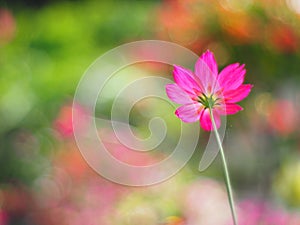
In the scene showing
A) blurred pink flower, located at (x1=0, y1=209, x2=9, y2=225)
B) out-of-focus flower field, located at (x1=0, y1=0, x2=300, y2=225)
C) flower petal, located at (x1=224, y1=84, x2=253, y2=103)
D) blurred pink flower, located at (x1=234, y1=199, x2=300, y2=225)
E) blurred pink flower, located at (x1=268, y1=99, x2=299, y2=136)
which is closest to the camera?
flower petal, located at (x1=224, y1=84, x2=253, y2=103)

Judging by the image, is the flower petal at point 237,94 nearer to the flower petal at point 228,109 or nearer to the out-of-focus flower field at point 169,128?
the flower petal at point 228,109

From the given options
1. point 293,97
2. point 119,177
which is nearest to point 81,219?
point 119,177

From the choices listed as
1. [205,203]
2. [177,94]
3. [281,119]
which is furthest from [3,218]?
[177,94]

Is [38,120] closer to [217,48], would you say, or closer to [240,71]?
[217,48]

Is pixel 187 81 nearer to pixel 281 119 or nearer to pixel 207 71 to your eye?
pixel 207 71

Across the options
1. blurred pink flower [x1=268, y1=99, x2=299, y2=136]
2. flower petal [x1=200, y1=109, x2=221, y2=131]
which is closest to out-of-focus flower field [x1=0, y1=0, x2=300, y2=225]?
blurred pink flower [x1=268, y1=99, x2=299, y2=136]

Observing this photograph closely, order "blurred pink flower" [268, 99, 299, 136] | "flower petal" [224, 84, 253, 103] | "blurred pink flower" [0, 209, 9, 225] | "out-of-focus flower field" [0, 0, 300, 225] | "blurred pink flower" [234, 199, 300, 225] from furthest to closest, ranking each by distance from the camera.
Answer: "blurred pink flower" [268, 99, 299, 136], "blurred pink flower" [0, 209, 9, 225], "out-of-focus flower field" [0, 0, 300, 225], "blurred pink flower" [234, 199, 300, 225], "flower petal" [224, 84, 253, 103]

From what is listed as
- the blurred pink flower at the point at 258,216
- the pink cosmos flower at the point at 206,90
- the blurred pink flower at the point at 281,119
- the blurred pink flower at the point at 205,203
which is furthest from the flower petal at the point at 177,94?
the blurred pink flower at the point at 281,119

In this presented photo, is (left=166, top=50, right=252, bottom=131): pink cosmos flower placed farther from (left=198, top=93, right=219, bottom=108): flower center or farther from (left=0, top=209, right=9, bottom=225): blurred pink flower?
(left=0, top=209, right=9, bottom=225): blurred pink flower
